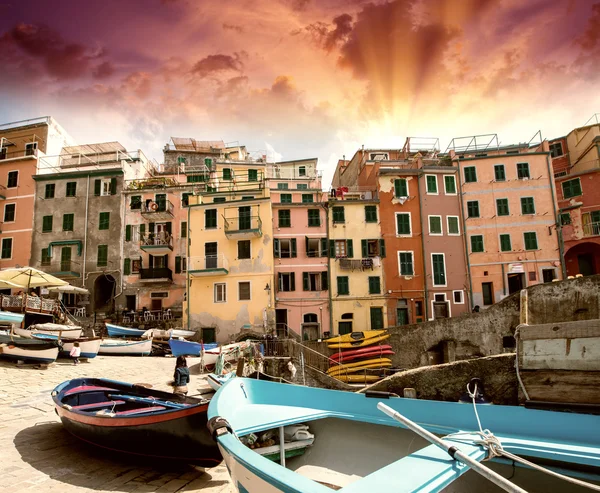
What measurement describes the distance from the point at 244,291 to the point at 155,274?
8.41 metres

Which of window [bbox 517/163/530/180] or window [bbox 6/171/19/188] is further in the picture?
window [bbox 6/171/19/188]

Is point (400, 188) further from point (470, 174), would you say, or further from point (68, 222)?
point (68, 222)

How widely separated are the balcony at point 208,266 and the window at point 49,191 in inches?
647

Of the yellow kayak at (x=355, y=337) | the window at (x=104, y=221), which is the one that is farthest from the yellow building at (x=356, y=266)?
the window at (x=104, y=221)

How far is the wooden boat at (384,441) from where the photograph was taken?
328 centimetres

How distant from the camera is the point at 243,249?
29.8m

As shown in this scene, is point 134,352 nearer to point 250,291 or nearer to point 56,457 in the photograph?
point 250,291

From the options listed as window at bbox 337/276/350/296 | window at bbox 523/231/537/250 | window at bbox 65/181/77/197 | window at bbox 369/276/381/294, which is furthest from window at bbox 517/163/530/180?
window at bbox 65/181/77/197

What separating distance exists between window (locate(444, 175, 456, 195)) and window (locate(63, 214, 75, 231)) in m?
33.9

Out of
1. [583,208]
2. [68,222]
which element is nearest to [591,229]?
[583,208]

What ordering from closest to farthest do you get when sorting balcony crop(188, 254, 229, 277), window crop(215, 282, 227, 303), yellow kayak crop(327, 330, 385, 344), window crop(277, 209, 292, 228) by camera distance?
yellow kayak crop(327, 330, 385, 344), balcony crop(188, 254, 229, 277), window crop(215, 282, 227, 303), window crop(277, 209, 292, 228)

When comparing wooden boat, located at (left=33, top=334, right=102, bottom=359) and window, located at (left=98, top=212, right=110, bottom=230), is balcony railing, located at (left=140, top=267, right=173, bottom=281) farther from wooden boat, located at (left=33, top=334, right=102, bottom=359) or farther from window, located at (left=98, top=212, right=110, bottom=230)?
wooden boat, located at (left=33, top=334, right=102, bottom=359)

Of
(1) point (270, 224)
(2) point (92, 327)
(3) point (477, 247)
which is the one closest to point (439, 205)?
(3) point (477, 247)

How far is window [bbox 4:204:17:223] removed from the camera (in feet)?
114
